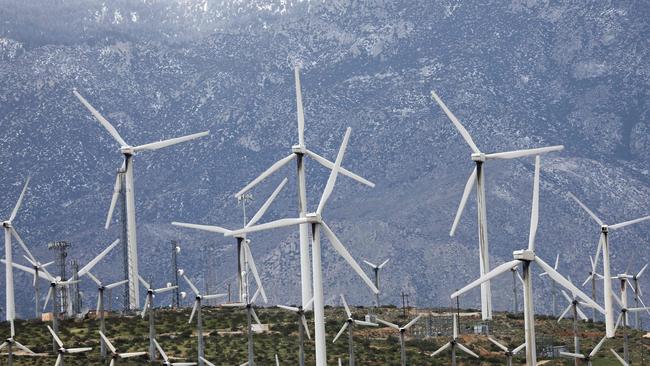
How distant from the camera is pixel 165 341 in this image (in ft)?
612

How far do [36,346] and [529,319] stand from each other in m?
74.9

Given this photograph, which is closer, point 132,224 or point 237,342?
point 132,224

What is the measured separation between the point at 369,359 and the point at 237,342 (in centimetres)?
1615

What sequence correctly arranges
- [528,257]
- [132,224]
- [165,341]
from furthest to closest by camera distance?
[165,341] < [132,224] < [528,257]

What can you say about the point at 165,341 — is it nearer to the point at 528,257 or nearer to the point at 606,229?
the point at 606,229

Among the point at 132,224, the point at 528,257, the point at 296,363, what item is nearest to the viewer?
the point at 528,257

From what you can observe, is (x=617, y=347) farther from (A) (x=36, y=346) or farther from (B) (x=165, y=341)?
(A) (x=36, y=346)

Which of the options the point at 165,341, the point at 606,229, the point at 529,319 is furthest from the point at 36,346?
the point at 529,319

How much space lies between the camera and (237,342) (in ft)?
619

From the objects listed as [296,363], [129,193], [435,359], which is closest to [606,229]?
[435,359]

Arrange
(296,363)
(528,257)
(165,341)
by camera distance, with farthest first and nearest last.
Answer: (165,341), (296,363), (528,257)

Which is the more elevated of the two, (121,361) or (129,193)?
(129,193)

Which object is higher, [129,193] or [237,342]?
[129,193]

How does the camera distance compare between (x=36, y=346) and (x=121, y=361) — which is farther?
(x=36, y=346)
